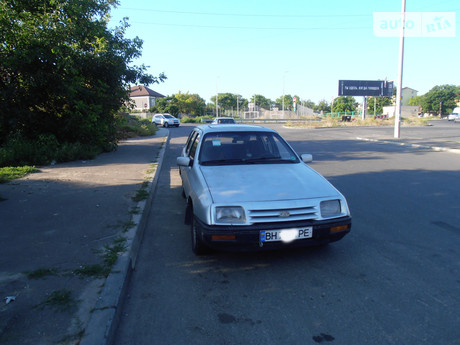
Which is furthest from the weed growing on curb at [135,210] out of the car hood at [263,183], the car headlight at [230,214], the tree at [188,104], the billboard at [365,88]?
the tree at [188,104]

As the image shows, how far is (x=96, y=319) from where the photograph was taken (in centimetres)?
290

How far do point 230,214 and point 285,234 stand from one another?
0.62m

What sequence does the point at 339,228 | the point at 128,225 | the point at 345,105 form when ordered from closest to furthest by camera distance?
the point at 339,228 < the point at 128,225 < the point at 345,105

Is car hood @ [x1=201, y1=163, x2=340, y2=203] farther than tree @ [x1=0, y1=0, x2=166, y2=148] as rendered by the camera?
No

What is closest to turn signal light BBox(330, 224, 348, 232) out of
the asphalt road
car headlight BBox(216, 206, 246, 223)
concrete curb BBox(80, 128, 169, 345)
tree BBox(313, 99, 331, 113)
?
the asphalt road

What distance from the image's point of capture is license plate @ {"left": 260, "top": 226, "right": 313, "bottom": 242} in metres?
3.74

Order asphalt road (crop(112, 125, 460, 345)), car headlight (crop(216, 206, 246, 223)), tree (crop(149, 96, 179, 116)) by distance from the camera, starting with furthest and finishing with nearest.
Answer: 1. tree (crop(149, 96, 179, 116))
2. car headlight (crop(216, 206, 246, 223))
3. asphalt road (crop(112, 125, 460, 345))

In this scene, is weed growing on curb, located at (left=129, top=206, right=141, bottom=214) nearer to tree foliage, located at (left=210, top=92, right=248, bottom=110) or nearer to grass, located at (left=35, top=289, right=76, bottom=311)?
grass, located at (left=35, top=289, right=76, bottom=311)

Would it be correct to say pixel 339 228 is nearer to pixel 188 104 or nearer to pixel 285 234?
pixel 285 234

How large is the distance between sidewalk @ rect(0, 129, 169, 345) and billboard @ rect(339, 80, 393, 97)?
51891 millimetres

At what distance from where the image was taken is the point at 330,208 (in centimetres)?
404

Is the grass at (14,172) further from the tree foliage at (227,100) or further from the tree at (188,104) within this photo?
the tree foliage at (227,100)

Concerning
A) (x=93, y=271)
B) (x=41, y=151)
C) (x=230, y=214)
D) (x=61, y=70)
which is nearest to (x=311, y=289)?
(x=230, y=214)

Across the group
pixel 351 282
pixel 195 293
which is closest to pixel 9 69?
pixel 195 293
